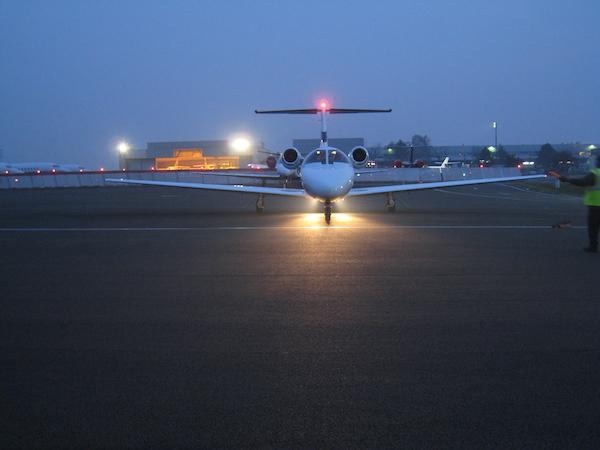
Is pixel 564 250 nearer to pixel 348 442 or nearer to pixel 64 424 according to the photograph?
pixel 348 442

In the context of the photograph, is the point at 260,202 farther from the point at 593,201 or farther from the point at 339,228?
the point at 593,201

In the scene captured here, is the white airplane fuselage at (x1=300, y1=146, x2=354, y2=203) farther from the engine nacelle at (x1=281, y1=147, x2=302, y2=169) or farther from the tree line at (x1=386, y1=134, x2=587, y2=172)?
the tree line at (x1=386, y1=134, x2=587, y2=172)

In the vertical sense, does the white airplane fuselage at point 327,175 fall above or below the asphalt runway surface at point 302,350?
above

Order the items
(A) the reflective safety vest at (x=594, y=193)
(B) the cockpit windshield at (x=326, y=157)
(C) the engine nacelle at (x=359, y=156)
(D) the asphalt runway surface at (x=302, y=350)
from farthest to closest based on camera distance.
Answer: (C) the engine nacelle at (x=359, y=156) < (B) the cockpit windshield at (x=326, y=157) < (A) the reflective safety vest at (x=594, y=193) < (D) the asphalt runway surface at (x=302, y=350)

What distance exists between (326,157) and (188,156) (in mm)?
93695

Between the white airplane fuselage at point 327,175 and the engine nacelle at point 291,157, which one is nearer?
the white airplane fuselage at point 327,175

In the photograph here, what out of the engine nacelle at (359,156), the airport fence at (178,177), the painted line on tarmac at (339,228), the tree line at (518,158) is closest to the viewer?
the painted line on tarmac at (339,228)

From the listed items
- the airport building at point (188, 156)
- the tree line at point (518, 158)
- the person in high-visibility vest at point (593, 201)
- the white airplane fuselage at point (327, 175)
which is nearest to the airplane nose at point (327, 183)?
the white airplane fuselage at point (327, 175)

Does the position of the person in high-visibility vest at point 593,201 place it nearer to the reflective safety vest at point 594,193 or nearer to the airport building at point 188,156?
the reflective safety vest at point 594,193

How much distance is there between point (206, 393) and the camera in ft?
12.9

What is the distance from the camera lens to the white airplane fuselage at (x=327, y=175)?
1627 cm

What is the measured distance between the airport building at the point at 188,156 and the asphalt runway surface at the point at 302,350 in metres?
90.9

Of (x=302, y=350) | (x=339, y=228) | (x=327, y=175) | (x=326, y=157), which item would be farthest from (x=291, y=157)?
(x=302, y=350)

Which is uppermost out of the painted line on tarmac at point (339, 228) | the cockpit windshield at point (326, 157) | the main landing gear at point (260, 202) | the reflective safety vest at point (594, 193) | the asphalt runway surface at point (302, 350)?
the cockpit windshield at point (326, 157)
